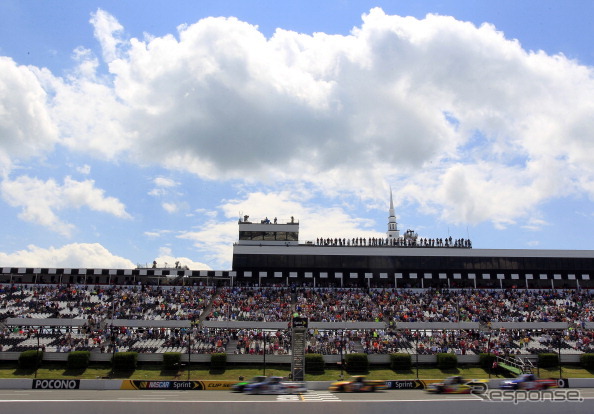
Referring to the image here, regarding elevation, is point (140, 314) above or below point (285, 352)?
above

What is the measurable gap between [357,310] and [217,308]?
1842cm

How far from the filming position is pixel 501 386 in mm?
43281

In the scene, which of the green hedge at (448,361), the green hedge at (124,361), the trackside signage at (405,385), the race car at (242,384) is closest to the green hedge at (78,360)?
the green hedge at (124,361)

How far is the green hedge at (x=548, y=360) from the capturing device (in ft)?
178

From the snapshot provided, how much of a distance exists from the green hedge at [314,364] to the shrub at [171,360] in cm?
1342

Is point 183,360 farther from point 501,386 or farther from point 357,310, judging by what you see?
point 501,386

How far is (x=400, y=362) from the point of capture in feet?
176


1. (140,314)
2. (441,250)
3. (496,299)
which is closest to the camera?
(140,314)

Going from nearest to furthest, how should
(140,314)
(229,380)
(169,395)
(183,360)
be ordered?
(169,395) < (229,380) < (183,360) < (140,314)

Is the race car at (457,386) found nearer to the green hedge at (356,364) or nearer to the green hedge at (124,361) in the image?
the green hedge at (356,364)

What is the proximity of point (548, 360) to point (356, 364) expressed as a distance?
20787 mm

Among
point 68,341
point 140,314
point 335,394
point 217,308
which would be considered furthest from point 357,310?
point 68,341

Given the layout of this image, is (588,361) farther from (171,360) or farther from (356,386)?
(171,360)

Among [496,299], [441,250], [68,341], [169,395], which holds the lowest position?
[169,395]
